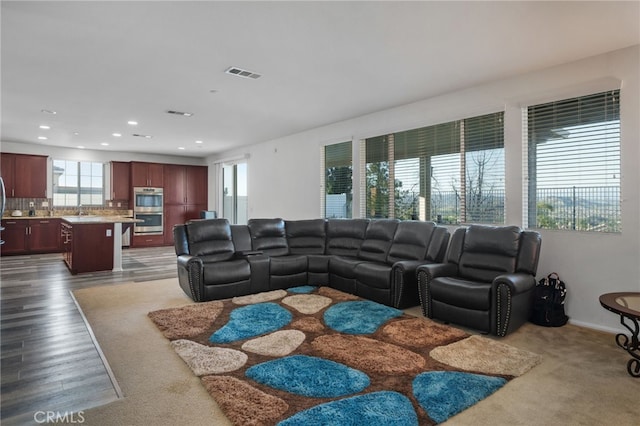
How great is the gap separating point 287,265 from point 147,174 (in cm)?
705

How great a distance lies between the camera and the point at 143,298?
458 cm

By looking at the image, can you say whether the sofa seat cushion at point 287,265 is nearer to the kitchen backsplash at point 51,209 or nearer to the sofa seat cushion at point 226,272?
the sofa seat cushion at point 226,272

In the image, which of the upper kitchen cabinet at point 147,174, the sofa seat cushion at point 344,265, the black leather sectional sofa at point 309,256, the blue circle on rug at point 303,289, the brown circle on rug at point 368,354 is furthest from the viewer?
the upper kitchen cabinet at point 147,174

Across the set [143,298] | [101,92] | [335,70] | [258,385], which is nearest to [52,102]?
[101,92]

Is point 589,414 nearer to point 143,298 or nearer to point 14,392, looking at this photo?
point 14,392

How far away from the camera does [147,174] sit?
33.2 feet

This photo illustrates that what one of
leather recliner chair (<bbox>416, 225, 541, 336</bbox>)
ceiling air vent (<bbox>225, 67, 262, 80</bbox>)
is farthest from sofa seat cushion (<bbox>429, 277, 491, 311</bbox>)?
ceiling air vent (<bbox>225, 67, 262, 80</bbox>)

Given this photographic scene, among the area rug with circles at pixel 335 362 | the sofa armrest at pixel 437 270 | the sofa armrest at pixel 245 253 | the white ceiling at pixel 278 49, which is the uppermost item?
the white ceiling at pixel 278 49

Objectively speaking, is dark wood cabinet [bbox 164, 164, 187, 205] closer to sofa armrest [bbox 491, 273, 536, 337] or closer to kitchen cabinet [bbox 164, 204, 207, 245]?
kitchen cabinet [bbox 164, 204, 207, 245]

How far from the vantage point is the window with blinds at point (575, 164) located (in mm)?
3553

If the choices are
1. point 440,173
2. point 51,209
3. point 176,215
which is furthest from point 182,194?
point 440,173

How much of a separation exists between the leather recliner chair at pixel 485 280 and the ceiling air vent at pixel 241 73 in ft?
9.53

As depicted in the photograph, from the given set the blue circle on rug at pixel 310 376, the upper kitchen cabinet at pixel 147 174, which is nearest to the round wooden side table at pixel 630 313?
the blue circle on rug at pixel 310 376

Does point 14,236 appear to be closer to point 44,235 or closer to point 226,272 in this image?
point 44,235
